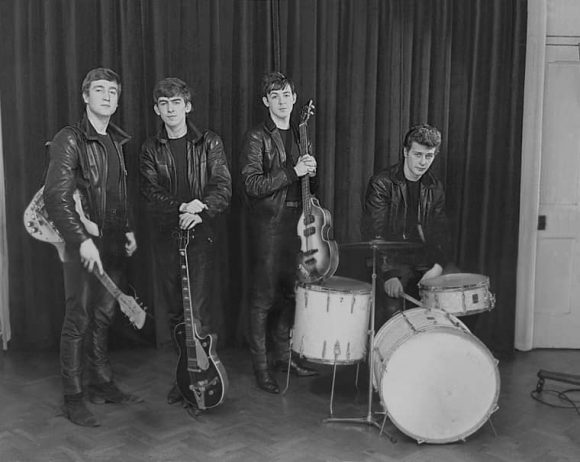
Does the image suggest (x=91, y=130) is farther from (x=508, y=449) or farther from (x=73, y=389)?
(x=508, y=449)

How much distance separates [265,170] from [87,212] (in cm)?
93

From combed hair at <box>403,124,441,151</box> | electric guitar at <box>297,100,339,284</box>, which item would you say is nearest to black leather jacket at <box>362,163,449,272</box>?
combed hair at <box>403,124,441,151</box>

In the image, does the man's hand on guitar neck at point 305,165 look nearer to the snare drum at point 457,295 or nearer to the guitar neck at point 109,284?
the snare drum at point 457,295

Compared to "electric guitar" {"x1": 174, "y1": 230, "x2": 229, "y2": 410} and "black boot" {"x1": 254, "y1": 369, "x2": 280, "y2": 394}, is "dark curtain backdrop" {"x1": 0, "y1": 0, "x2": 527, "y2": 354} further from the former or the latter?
"electric guitar" {"x1": 174, "y1": 230, "x2": 229, "y2": 410}

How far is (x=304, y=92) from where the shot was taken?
4543 mm

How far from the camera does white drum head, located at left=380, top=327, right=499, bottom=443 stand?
3.19 metres

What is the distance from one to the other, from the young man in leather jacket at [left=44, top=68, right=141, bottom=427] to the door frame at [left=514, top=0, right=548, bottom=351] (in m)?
2.49

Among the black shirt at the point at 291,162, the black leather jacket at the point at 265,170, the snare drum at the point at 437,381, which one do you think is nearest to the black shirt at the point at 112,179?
the black leather jacket at the point at 265,170

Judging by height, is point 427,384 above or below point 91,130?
below

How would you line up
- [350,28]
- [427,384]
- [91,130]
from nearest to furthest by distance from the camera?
[427,384] → [91,130] → [350,28]

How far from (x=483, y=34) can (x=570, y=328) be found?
1.98 m

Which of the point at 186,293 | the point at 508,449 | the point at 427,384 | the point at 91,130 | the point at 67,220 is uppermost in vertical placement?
the point at 91,130

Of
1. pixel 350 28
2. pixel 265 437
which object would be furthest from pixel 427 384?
pixel 350 28

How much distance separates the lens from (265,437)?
341cm
